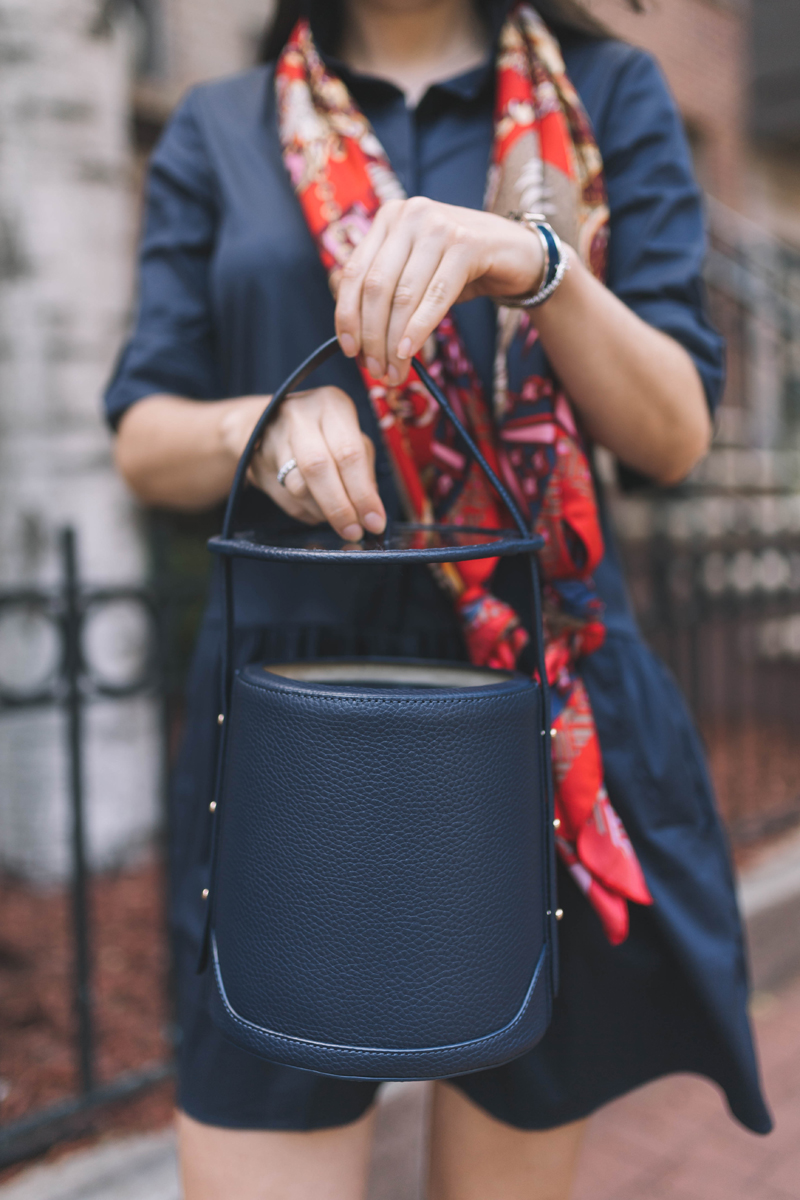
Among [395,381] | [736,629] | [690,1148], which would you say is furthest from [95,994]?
[736,629]

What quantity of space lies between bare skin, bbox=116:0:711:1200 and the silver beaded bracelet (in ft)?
0.04

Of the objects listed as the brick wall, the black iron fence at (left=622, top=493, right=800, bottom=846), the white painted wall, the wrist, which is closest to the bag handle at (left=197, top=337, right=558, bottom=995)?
the wrist

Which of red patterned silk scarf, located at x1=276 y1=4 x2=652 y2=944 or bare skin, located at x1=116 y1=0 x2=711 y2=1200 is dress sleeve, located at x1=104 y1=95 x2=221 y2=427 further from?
red patterned silk scarf, located at x1=276 y1=4 x2=652 y2=944

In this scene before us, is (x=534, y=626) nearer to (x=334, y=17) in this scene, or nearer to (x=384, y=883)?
(x=384, y=883)

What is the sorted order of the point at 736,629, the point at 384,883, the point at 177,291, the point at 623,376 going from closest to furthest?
the point at 384,883
the point at 623,376
the point at 177,291
the point at 736,629

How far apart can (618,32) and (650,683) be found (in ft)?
3.07

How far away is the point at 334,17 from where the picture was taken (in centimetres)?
143

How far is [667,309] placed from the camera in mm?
1191

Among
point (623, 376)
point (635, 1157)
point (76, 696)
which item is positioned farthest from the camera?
point (635, 1157)

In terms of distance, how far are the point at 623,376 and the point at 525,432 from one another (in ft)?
0.42

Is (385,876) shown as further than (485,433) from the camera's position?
No

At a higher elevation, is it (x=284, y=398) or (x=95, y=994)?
(x=284, y=398)

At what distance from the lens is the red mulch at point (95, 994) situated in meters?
2.22

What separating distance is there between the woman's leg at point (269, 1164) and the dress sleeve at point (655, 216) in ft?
3.40
